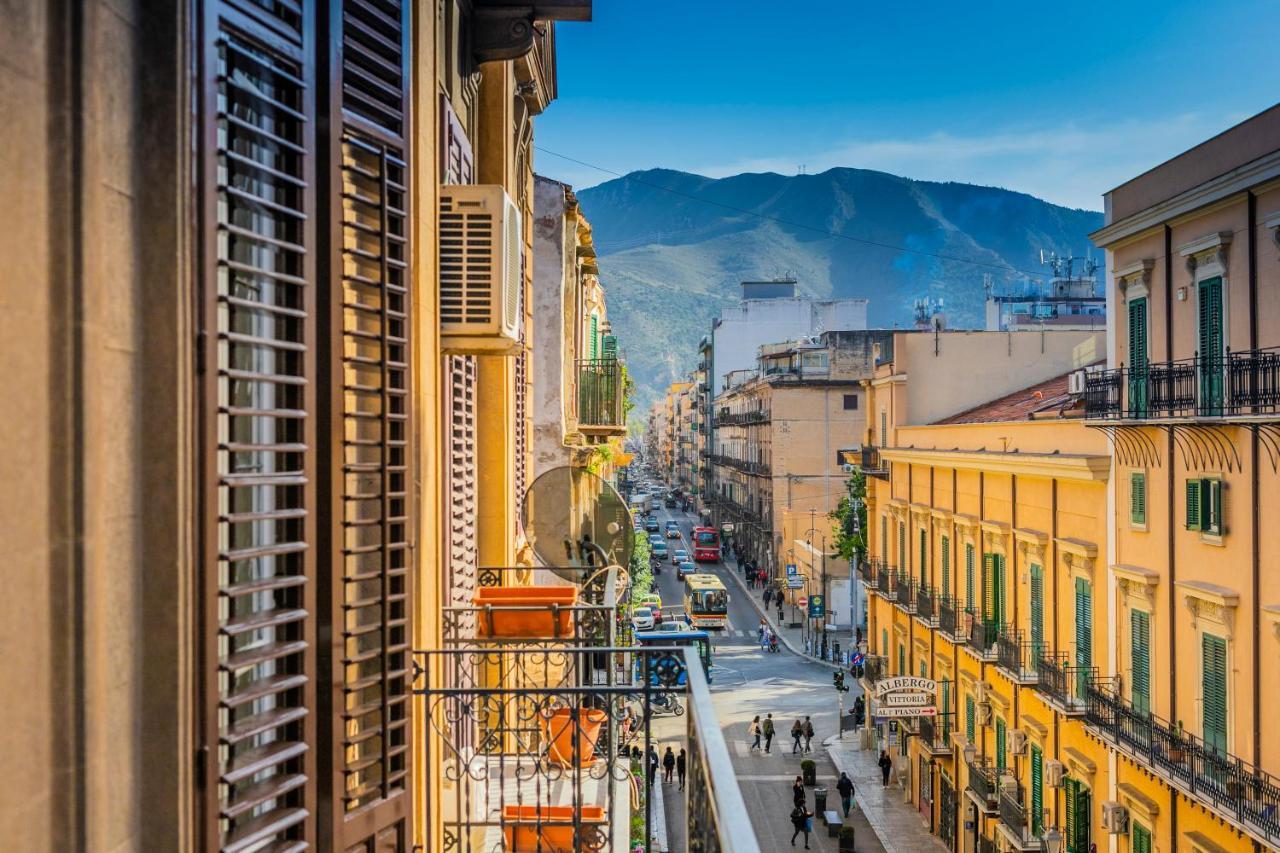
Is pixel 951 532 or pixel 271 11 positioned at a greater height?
pixel 271 11

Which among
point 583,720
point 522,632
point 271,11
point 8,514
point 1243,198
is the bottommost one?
point 583,720

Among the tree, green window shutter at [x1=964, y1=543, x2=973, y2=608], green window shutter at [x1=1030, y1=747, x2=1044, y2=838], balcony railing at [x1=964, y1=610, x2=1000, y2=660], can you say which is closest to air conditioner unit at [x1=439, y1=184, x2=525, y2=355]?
green window shutter at [x1=1030, y1=747, x2=1044, y2=838]

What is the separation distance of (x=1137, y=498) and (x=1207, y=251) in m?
4.10

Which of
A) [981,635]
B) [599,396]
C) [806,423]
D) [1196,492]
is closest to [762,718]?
[981,635]

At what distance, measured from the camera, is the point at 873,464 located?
37344 mm

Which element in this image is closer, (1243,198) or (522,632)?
(522,632)

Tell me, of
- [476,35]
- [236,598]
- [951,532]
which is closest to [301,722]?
[236,598]

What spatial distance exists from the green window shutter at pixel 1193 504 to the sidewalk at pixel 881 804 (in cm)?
1352

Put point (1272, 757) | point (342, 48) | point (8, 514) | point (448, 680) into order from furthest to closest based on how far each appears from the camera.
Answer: point (1272, 757) < point (448, 680) < point (342, 48) < point (8, 514)

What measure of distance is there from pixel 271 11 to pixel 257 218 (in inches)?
29.6

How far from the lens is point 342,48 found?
17.5 ft

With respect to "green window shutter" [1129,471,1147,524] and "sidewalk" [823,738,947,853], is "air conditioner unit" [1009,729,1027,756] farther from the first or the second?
"green window shutter" [1129,471,1147,524]

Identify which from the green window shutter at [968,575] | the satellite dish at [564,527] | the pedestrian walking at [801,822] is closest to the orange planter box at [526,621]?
the satellite dish at [564,527]

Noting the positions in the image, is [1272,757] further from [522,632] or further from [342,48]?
[342,48]
